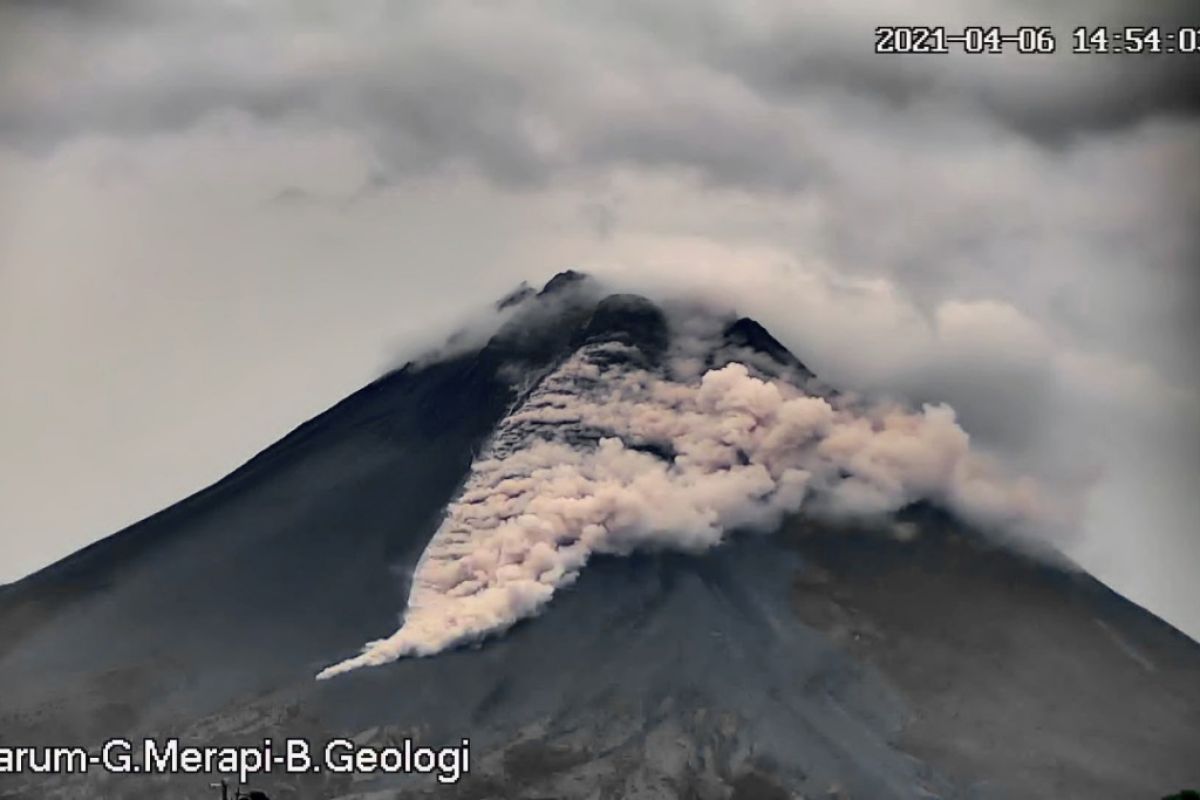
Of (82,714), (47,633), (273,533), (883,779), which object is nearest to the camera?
(883,779)

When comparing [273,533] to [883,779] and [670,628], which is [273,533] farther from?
[883,779]

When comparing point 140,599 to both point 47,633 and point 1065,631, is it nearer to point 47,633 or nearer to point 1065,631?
point 47,633

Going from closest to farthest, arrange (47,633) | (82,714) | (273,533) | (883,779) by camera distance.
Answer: (883,779), (82,714), (47,633), (273,533)

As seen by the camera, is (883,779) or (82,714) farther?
(82,714)

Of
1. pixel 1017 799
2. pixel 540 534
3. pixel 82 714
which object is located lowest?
pixel 1017 799

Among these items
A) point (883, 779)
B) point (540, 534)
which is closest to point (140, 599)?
point (540, 534)

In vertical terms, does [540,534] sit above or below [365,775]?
above
